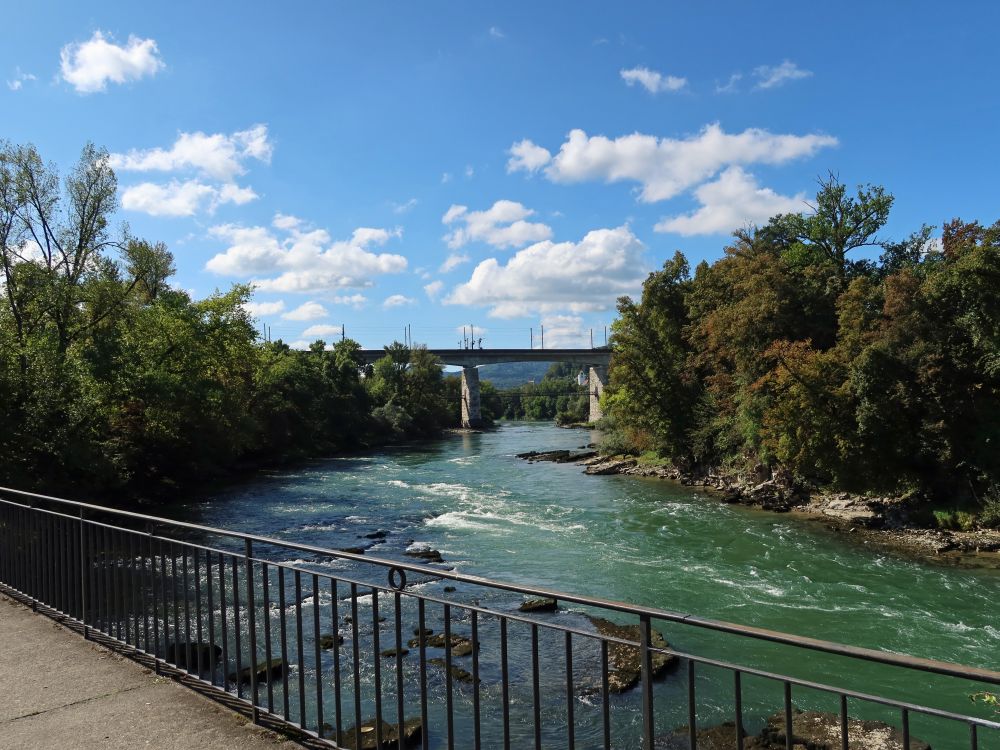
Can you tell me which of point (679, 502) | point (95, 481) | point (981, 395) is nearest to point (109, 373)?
point (95, 481)

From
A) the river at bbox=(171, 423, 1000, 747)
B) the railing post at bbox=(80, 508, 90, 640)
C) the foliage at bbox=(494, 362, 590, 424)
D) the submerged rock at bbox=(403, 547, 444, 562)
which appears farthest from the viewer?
the foliage at bbox=(494, 362, 590, 424)

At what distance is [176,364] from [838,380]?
27183 millimetres

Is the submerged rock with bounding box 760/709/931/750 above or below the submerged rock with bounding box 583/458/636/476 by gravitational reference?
above

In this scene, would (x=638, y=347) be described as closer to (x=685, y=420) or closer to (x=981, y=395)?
(x=685, y=420)

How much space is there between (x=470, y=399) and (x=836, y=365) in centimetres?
6944

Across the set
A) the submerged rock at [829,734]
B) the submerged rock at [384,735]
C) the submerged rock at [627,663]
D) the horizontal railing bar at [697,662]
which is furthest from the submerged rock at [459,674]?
the horizontal railing bar at [697,662]

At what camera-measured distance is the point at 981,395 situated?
22422 millimetres

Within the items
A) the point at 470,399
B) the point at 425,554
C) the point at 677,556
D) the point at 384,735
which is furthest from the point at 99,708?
the point at 470,399

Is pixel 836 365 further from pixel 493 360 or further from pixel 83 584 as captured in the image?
pixel 493 360

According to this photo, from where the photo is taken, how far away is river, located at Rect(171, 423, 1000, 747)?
12.9 m

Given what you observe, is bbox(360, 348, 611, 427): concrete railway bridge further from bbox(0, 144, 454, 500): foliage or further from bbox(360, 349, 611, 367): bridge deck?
bbox(0, 144, 454, 500): foliage

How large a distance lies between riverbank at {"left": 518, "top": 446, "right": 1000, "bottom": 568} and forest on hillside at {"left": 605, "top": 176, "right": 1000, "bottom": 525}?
66 cm

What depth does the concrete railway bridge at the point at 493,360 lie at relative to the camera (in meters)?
90.6

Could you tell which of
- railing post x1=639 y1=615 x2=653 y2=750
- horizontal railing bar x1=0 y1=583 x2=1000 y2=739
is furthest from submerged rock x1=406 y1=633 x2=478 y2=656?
railing post x1=639 y1=615 x2=653 y2=750
